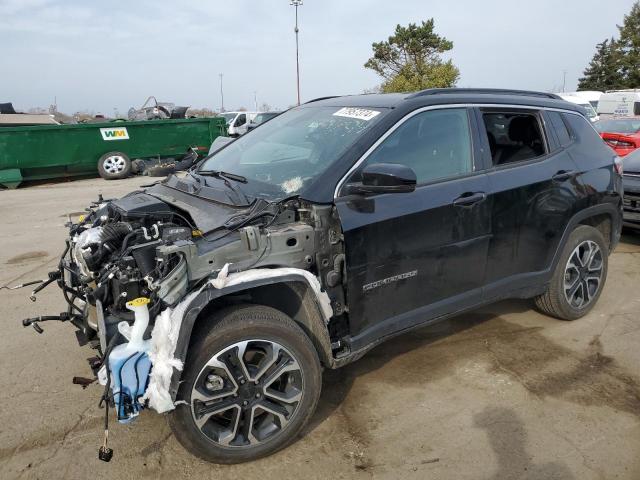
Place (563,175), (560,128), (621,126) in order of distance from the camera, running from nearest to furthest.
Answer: (563,175) < (560,128) < (621,126)

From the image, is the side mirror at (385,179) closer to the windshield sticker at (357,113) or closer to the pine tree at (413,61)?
the windshield sticker at (357,113)

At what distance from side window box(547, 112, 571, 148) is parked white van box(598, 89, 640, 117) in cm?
1763

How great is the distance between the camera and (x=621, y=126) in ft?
Answer: 36.1

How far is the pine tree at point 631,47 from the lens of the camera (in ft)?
135

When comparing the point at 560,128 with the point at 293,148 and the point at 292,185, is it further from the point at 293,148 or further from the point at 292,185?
the point at 292,185

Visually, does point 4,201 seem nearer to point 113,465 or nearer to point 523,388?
point 113,465

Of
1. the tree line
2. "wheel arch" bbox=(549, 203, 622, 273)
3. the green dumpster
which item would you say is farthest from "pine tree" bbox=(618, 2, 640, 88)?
"wheel arch" bbox=(549, 203, 622, 273)

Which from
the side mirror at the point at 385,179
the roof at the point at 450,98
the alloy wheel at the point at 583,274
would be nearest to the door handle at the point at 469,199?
the side mirror at the point at 385,179

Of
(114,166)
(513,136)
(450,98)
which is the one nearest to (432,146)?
(450,98)

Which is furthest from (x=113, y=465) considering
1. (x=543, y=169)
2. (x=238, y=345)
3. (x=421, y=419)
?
(x=543, y=169)

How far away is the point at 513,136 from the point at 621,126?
9100mm

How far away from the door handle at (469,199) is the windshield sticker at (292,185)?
3.29ft

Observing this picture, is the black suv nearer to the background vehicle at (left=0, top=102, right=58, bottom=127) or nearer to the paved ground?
the paved ground

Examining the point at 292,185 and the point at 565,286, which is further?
the point at 565,286
